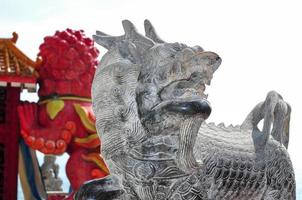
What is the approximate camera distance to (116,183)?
5.60 ft

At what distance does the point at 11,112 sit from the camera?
4.11 m

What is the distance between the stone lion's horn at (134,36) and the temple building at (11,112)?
236 centimetres

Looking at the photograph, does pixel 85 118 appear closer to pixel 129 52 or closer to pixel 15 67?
pixel 15 67

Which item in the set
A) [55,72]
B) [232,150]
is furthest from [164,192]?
[55,72]

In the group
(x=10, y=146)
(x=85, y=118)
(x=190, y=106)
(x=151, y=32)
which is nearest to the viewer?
(x=190, y=106)

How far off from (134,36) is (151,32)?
111mm

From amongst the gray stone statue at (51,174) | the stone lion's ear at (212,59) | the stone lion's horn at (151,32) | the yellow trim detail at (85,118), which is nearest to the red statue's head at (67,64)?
→ the yellow trim detail at (85,118)

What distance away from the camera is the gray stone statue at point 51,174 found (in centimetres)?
506

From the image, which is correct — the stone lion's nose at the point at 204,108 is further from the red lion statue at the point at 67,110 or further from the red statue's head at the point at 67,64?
the red statue's head at the point at 67,64

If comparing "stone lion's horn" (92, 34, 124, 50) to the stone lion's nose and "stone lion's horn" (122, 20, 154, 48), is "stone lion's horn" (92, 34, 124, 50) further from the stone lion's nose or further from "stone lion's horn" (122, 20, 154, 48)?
the stone lion's nose

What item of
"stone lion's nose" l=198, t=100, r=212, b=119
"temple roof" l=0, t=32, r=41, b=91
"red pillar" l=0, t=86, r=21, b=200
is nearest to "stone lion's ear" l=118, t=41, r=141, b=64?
"stone lion's nose" l=198, t=100, r=212, b=119

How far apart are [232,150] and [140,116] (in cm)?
38

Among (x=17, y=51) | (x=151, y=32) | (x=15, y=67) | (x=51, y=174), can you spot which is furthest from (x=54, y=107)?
(x=151, y=32)

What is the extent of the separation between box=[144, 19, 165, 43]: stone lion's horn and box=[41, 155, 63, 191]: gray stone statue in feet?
11.0
